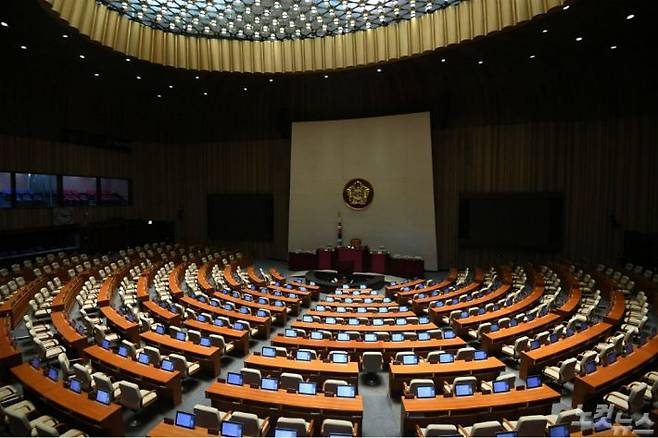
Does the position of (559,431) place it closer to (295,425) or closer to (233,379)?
(295,425)

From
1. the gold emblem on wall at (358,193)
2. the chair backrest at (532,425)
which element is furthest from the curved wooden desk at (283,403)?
the gold emblem on wall at (358,193)

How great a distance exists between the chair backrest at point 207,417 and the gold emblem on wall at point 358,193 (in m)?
17.1

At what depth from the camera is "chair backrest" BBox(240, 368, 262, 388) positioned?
6.76 m

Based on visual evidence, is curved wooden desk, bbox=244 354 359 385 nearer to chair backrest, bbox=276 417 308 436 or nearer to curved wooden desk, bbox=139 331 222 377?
curved wooden desk, bbox=139 331 222 377

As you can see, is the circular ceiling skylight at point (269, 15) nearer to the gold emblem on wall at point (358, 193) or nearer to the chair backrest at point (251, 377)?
the gold emblem on wall at point (358, 193)

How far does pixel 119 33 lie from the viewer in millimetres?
14320

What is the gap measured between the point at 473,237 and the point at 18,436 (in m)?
19.6

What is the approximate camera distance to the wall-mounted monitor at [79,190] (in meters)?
21.0

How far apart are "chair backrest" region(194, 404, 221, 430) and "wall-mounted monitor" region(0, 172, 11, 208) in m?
19.1

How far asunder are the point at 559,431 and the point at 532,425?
1.09 feet

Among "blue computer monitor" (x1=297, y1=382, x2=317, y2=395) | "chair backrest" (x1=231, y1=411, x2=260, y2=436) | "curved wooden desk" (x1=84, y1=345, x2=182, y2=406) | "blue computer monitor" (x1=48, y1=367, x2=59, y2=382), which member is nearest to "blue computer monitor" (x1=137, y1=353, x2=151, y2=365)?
"curved wooden desk" (x1=84, y1=345, x2=182, y2=406)

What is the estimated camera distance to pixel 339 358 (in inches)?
304

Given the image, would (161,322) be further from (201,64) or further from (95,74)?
(95,74)

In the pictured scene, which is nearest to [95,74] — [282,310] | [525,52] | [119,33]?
[119,33]
